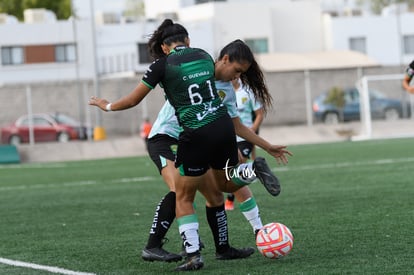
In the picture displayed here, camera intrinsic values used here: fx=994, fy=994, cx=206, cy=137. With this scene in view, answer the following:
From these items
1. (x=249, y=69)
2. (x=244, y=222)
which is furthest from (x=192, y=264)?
(x=244, y=222)

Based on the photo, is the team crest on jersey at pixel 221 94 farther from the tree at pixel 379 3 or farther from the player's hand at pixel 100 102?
the tree at pixel 379 3

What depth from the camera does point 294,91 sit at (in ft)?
161

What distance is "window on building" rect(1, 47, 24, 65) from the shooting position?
57719 mm

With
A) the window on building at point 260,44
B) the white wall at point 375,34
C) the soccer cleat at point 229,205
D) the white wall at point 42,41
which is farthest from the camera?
the white wall at point 375,34

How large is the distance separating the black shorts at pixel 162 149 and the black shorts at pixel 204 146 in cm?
69

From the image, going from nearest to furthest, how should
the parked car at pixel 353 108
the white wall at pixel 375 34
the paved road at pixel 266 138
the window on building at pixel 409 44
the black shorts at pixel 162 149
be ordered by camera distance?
the black shorts at pixel 162 149
the paved road at pixel 266 138
the parked car at pixel 353 108
the white wall at pixel 375 34
the window on building at pixel 409 44

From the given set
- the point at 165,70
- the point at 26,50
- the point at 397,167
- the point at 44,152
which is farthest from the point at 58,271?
the point at 26,50

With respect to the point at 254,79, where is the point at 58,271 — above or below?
below

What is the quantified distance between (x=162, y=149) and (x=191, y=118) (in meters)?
0.99

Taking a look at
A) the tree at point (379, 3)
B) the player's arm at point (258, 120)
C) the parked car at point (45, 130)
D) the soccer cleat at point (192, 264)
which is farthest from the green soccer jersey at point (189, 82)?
the tree at point (379, 3)

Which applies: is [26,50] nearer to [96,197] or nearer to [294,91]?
[294,91]

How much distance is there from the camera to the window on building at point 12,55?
2272 inches

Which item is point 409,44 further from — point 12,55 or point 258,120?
point 258,120

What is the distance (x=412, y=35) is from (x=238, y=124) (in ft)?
199
